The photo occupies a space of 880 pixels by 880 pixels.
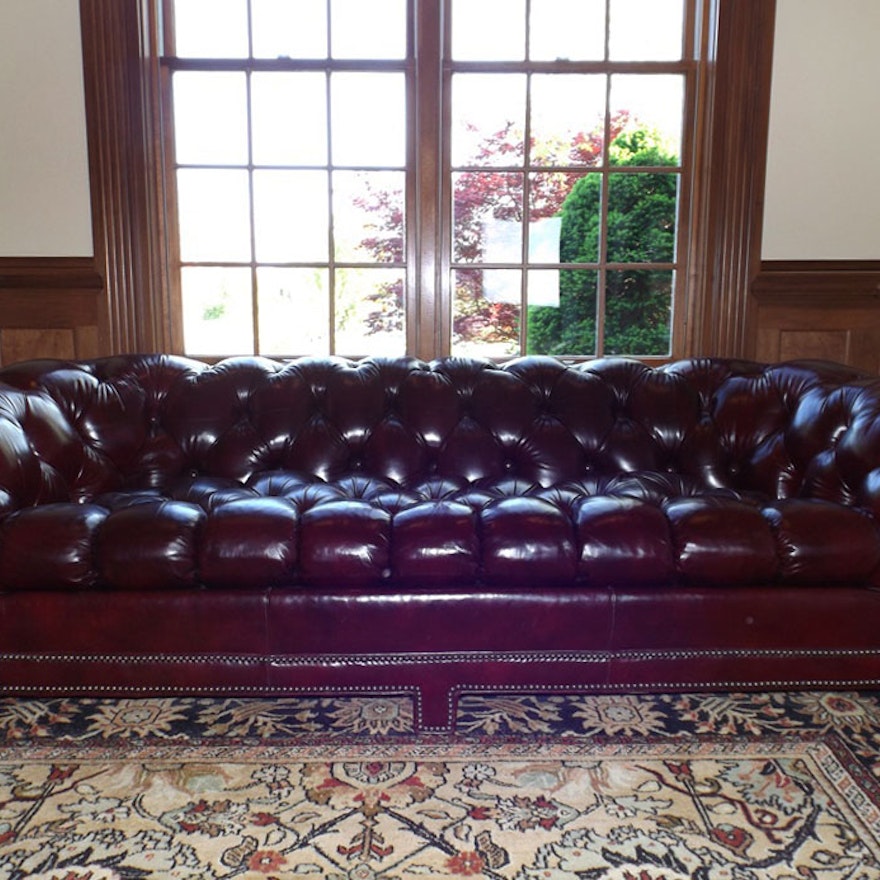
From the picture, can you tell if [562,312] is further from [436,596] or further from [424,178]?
[436,596]

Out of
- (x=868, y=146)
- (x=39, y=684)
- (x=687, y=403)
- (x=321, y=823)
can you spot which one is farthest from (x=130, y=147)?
(x=868, y=146)

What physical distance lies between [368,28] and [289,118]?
46 centimetres

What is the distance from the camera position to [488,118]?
3.19m

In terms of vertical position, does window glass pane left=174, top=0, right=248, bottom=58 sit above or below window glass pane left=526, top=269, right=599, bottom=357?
above

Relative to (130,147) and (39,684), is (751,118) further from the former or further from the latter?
(39,684)

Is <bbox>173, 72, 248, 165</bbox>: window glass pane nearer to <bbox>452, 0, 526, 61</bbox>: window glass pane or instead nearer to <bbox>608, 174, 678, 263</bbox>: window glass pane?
<bbox>452, 0, 526, 61</bbox>: window glass pane

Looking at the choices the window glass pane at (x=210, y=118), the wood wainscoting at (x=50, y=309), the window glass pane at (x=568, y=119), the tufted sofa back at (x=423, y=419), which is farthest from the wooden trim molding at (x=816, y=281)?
the wood wainscoting at (x=50, y=309)

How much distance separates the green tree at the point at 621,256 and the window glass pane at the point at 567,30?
14.3 inches

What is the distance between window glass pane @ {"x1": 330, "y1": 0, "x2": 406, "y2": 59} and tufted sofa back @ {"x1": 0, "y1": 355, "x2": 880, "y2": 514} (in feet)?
4.26

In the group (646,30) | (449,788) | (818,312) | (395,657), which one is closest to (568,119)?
(646,30)

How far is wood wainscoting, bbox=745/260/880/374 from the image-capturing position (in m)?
3.14

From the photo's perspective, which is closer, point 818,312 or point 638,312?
point 818,312

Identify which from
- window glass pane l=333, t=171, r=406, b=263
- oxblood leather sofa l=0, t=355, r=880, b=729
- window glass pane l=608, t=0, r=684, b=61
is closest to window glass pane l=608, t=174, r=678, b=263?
window glass pane l=608, t=0, r=684, b=61

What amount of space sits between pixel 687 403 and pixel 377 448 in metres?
1.03
